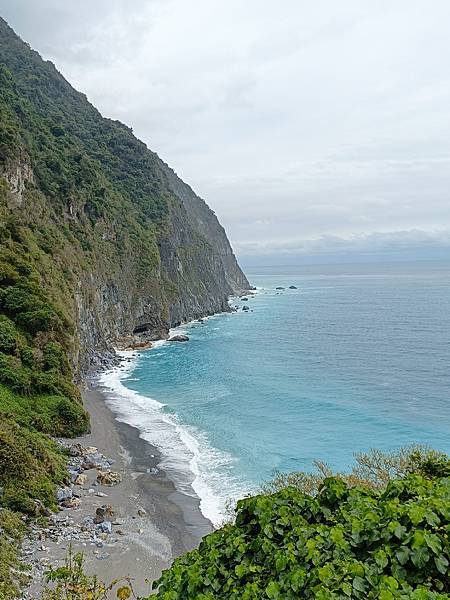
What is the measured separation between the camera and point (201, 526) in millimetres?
25109

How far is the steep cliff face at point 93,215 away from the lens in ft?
178

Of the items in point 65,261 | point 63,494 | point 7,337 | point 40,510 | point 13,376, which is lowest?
point 63,494

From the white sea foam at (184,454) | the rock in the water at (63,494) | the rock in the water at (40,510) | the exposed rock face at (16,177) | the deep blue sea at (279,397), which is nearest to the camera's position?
the rock in the water at (40,510)

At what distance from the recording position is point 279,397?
4891 centimetres

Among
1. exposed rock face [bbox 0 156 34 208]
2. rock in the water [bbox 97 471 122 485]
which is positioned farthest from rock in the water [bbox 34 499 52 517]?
exposed rock face [bbox 0 156 34 208]

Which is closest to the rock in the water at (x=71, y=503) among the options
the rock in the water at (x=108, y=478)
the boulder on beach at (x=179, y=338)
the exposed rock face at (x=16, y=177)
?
the rock in the water at (x=108, y=478)

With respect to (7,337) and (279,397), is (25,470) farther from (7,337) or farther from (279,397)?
(279,397)

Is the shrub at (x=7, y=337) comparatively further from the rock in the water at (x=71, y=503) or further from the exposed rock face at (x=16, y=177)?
the exposed rock face at (x=16, y=177)

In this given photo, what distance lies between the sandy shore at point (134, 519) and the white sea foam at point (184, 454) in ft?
2.66

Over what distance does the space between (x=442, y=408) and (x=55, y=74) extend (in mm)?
109956

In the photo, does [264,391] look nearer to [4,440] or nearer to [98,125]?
[4,440]

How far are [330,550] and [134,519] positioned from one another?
1895 centimetres

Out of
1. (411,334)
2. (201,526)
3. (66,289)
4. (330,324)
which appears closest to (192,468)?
(201,526)

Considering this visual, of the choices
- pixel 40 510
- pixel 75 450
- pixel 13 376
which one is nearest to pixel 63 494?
pixel 40 510
